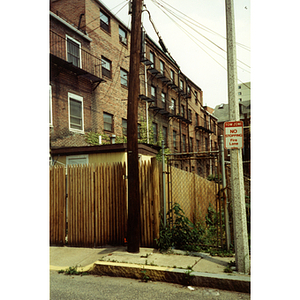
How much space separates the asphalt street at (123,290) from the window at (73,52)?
9.05 meters

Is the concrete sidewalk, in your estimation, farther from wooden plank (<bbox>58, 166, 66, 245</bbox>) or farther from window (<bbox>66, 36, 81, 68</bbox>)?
window (<bbox>66, 36, 81, 68</bbox>)

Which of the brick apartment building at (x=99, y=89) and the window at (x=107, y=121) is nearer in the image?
the brick apartment building at (x=99, y=89)

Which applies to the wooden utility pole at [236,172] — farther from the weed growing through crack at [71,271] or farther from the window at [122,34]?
the window at [122,34]

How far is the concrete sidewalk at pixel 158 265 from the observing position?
4.24m

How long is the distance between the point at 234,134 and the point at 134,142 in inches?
84.7

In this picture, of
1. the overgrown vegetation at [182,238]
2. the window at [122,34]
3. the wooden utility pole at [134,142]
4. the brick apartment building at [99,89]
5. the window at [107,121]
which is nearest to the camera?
the wooden utility pole at [134,142]

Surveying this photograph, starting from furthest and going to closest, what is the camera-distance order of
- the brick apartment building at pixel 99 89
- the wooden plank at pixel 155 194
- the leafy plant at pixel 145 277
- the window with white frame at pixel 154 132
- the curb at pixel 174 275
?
the window with white frame at pixel 154 132 → the brick apartment building at pixel 99 89 → the wooden plank at pixel 155 194 → the leafy plant at pixel 145 277 → the curb at pixel 174 275

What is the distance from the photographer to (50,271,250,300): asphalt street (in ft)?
13.0

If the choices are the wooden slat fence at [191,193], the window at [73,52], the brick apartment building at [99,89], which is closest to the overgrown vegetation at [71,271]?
the wooden slat fence at [191,193]

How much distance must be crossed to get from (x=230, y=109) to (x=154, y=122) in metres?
5.77

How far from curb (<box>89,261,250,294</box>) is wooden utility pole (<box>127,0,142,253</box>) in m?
0.75

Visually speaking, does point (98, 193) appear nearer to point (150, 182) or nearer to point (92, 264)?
point (150, 182)

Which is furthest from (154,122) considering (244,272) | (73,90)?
(244,272)

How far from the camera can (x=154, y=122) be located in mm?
10180
